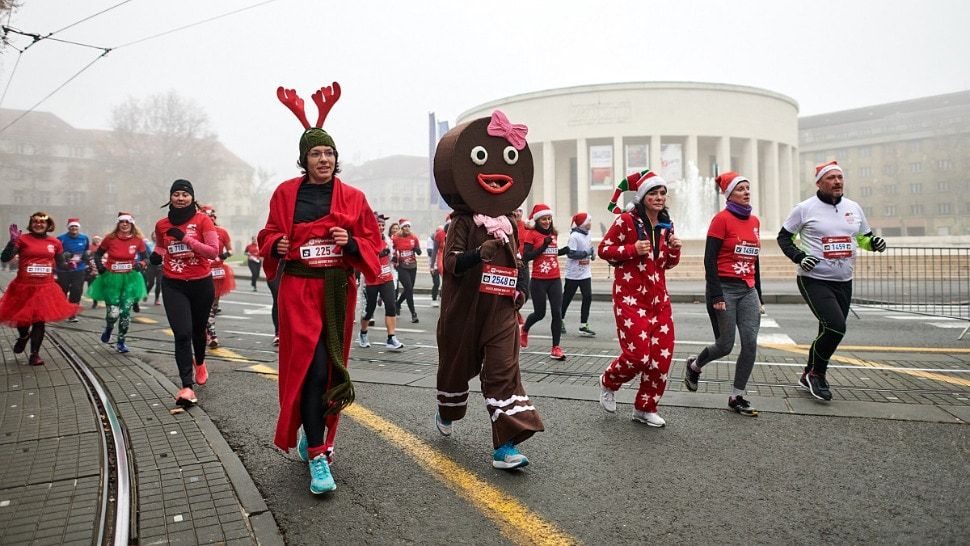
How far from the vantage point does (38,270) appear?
28.0 feet

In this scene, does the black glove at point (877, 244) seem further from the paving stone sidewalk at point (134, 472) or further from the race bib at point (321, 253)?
the paving stone sidewalk at point (134, 472)

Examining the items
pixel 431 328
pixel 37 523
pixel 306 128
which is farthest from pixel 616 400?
pixel 431 328

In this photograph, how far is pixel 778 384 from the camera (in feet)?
21.1

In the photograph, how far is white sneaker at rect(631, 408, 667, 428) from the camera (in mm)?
4914

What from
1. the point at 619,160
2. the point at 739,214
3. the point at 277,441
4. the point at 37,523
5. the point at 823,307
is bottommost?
the point at 37,523

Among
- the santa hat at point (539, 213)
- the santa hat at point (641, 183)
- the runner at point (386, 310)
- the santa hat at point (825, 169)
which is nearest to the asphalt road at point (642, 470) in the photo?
the santa hat at point (641, 183)

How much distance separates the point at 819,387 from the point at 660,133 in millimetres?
45149

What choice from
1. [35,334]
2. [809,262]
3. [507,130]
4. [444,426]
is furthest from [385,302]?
[809,262]

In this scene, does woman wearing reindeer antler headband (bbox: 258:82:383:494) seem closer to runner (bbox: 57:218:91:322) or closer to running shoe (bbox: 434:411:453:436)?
running shoe (bbox: 434:411:453:436)

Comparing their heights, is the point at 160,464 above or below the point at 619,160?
below

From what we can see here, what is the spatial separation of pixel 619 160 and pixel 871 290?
111ft

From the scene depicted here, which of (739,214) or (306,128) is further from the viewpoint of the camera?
(739,214)

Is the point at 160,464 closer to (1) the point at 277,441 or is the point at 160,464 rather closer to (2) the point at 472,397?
(1) the point at 277,441

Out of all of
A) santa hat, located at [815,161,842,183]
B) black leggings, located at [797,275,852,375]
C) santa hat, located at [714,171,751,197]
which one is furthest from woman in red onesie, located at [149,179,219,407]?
santa hat, located at [815,161,842,183]
